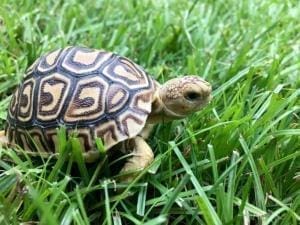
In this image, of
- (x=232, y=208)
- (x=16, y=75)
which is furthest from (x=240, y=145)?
(x=16, y=75)

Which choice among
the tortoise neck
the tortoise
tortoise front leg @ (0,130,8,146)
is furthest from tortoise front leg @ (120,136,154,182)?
tortoise front leg @ (0,130,8,146)

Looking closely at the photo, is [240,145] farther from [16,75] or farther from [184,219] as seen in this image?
[16,75]

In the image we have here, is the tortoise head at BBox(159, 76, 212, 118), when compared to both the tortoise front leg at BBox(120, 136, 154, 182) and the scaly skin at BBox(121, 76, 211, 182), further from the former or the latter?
the tortoise front leg at BBox(120, 136, 154, 182)

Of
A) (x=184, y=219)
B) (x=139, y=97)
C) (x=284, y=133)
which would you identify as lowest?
(x=184, y=219)

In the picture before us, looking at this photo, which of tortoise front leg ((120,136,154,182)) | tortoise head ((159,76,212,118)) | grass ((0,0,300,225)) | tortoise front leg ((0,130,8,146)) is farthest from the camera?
tortoise front leg ((0,130,8,146))

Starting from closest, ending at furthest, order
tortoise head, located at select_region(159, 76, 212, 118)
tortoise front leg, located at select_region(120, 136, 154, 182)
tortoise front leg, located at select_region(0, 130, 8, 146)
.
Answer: tortoise front leg, located at select_region(120, 136, 154, 182) < tortoise head, located at select_region(159, 76, 212, 118) < tortoise front leg, located at select_region(0, 130, 8, 146)

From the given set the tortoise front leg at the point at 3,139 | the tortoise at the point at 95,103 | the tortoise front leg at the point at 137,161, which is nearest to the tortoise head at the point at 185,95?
the tortoise at the point at 95,103
